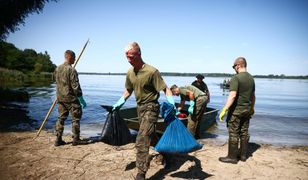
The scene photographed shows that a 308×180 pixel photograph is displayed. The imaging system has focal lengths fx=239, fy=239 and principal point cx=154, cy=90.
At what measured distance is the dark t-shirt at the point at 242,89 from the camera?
525 centimetres

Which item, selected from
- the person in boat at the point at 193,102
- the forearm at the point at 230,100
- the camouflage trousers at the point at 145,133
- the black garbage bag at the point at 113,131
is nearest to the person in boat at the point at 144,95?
the camouflage trousers at the point at 145,133

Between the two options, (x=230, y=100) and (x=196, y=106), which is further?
(x=196, y=106)

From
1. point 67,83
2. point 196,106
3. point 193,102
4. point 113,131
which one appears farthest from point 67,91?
point 196,106

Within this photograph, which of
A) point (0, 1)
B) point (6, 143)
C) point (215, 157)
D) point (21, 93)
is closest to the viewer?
point (215, 157)

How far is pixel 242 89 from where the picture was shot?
535 centimetres

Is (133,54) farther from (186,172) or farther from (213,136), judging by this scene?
(213,136)

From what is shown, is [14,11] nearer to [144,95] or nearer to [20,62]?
[144,95]

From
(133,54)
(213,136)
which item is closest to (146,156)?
(133,54)

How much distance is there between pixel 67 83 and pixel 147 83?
2.95 meters

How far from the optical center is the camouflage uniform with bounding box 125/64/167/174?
4.03 metres

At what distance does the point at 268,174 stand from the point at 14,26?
54.7 feet

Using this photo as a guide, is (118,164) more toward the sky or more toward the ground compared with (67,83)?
more toward the ground

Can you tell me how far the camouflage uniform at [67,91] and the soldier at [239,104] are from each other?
143 inches

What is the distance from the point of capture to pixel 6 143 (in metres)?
6.53
